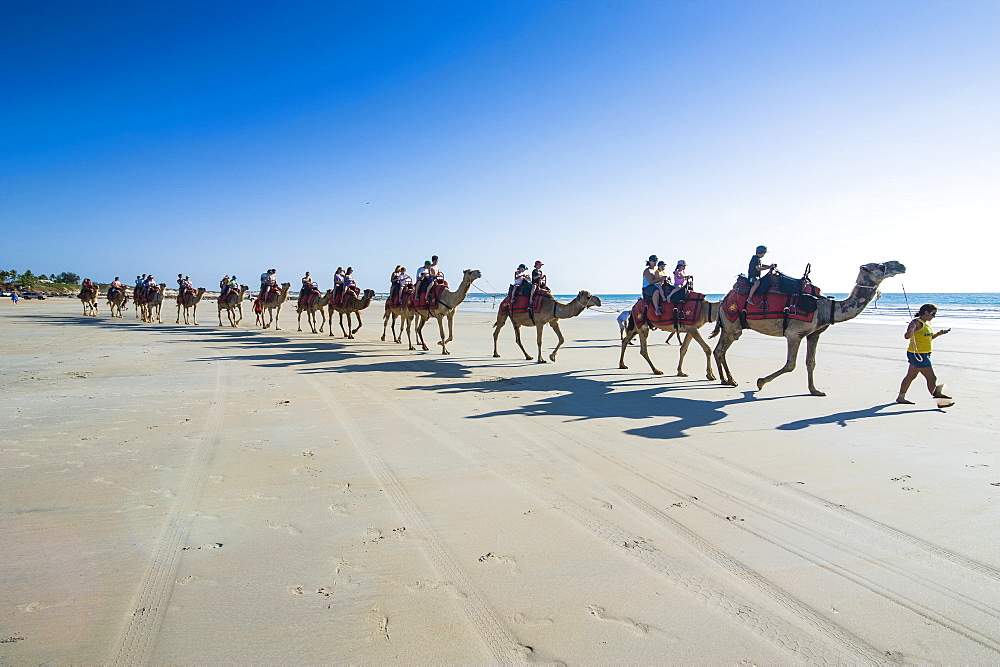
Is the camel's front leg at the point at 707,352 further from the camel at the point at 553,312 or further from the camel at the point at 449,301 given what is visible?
the camel at the point at 449,301

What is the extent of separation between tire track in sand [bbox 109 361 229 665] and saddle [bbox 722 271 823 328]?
927 centimetres

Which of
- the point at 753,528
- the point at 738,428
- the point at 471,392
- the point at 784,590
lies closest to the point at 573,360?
the point at 471,392

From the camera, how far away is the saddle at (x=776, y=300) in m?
9.73

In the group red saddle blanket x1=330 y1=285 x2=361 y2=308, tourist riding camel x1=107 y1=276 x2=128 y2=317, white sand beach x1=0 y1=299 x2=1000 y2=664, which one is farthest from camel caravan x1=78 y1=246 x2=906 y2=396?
tourist riding camel x1=107 y1=276 x2=128 y2=317

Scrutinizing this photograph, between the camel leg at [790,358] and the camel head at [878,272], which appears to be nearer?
the camel head at [878,272]

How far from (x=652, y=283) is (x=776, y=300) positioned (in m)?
2.81

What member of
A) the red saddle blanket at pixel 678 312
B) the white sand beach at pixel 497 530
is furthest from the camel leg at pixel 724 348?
the white sand beach at pixel 497 530

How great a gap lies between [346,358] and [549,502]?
11519mm

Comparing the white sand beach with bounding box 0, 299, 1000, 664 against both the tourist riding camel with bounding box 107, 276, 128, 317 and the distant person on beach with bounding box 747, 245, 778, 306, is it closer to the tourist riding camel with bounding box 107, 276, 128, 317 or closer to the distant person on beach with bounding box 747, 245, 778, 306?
the distant person on beach with bounding box 747, 245, 778, 306

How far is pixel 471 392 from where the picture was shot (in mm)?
10062

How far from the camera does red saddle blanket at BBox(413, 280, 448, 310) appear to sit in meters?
17.0

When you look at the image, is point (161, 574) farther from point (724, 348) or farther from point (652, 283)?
point (652, 283)

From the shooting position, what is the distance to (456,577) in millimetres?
3518

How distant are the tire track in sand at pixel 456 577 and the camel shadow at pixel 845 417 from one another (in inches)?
203
